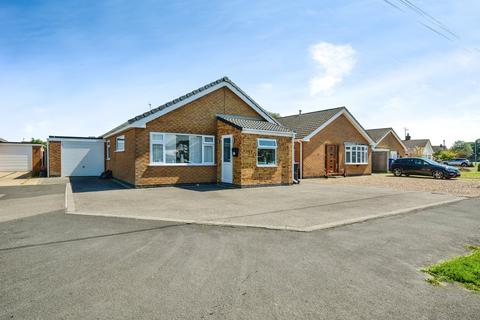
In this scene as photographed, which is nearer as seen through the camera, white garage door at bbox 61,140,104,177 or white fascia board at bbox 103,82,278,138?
white fascia board at bbox 103,82,278,138

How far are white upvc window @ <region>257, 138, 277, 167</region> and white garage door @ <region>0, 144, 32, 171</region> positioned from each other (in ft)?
78.8

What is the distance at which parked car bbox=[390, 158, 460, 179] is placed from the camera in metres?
21.2

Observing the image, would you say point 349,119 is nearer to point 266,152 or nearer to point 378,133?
point 378,133

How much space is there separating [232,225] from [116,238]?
2.48 metres

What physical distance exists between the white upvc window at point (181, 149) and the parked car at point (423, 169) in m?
17.5

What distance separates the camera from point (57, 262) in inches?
168

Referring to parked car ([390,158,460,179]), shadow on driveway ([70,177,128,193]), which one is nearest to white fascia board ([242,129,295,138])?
shadow on driveway ([70,177,128,193])

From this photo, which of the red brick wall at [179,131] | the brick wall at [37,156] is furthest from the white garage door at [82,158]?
the red brick wall at [179,131]

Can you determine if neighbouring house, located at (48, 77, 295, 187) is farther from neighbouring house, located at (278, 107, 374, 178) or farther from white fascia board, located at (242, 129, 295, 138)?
neighbouring house, located at (278, 107, 374, 178)

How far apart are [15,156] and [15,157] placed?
96 mm

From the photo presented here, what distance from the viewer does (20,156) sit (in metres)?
26.2

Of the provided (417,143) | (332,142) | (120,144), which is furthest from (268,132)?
(417,143)

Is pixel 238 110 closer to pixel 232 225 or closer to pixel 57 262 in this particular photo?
pixel 232 225

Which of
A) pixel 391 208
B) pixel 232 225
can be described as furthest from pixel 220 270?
pixel 391 208
